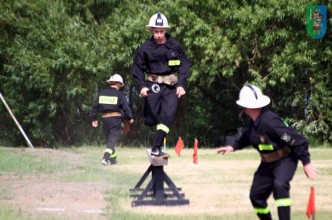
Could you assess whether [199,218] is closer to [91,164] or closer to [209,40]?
[91,164]

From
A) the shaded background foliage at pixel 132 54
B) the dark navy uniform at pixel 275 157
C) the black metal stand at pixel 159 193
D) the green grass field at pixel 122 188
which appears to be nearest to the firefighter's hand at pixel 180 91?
the black metal stand at pixel 159 193

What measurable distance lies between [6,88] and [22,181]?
15510 millimetres

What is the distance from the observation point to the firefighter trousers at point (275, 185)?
8539mm

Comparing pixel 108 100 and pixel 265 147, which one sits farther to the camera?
pixel 108 100

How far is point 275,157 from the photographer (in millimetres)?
8836

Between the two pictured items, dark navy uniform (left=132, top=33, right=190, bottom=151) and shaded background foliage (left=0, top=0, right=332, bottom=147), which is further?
shaded background foliage (left=0, top=0, right=332, bottom=147)

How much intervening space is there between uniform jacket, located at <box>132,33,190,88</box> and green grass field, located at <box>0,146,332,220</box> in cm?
179

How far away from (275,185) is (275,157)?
37 centimetres

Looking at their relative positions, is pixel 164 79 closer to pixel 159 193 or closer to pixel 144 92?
pixel 144 92

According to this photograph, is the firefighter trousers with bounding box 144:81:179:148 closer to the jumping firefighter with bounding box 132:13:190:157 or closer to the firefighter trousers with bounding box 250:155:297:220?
the jumping firefighter with bounding box 132:13:190:157

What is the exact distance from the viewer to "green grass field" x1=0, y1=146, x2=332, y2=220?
1050 centimetres

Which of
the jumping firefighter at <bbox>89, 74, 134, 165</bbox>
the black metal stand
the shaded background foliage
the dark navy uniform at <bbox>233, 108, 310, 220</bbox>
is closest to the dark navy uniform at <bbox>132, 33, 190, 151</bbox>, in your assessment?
the black metal stand

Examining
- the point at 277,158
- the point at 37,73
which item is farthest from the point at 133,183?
the point at 37,73

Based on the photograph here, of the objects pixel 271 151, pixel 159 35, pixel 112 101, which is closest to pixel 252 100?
pixel 271 151
